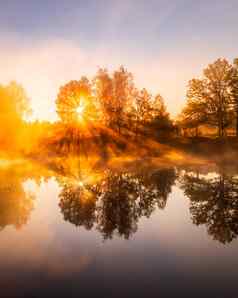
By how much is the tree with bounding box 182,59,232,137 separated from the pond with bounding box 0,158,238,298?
32.7 metres

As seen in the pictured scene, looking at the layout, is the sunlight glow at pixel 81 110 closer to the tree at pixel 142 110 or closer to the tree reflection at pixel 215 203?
the tree at pixel 142 110

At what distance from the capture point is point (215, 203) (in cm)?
1669

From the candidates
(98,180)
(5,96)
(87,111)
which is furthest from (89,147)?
(5,96)

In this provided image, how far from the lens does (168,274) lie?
8508mm

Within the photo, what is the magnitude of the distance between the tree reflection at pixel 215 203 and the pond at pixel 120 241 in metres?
0.06

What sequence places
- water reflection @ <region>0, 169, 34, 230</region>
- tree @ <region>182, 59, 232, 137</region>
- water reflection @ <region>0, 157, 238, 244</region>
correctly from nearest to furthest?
water reflection @ <region>0, 157, 238, 244</region>, water reflection @ <region>0, 169, 34, 230</region>, tree @ <region>182, 59, 232, 137</region>

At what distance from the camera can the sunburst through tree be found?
2507 inches

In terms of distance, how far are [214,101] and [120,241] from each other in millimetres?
46930

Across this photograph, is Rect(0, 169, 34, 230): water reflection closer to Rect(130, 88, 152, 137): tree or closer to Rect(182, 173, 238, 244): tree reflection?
Rect(182, 173, 238, 244): tree reflection

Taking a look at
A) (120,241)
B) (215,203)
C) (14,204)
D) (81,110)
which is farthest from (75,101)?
(120,241)

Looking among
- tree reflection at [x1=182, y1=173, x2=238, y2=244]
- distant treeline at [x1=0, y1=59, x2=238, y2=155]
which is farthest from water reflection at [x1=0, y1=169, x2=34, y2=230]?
distant treeline at [x1=0, y1=59, x2=238, y2=155]

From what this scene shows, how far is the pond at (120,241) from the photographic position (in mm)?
7973

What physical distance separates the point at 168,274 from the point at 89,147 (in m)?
43.5

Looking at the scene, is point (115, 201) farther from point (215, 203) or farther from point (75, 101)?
point (75, 101)
